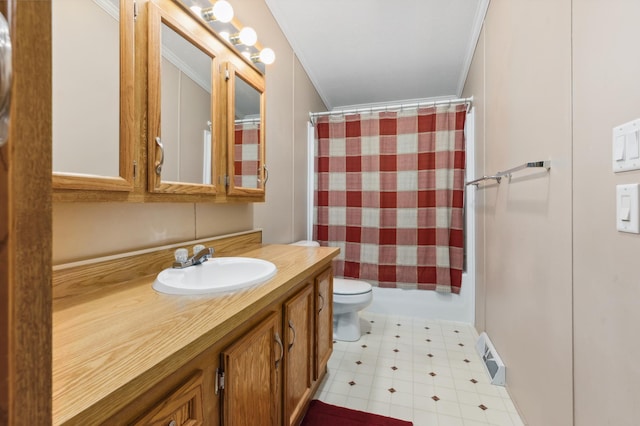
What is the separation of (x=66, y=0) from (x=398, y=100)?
3.03 meters

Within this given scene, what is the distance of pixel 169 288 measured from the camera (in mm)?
844

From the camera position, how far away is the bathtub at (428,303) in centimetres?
248

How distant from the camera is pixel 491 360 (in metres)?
A: 1.77

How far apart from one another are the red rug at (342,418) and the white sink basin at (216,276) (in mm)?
800

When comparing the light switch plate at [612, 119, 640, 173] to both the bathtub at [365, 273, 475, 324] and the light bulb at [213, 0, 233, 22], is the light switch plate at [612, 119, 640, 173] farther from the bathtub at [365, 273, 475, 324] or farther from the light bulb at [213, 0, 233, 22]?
the bathtub at [365, 273, 475, 324]

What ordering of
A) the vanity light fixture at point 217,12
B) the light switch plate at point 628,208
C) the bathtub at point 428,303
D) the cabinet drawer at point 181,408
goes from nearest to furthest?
1. the cabinet drawer at point 181,408
2. the light switch plate at point 628,208
3. the vanity light fixture at point 217,12
4. the bathtub at point 428,303

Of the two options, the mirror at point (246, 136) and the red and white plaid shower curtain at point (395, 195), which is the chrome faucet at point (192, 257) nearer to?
the mirror at point (246, 136)

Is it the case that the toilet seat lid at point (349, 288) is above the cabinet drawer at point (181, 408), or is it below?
below

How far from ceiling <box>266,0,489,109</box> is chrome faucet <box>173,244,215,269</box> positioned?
1.73 meters

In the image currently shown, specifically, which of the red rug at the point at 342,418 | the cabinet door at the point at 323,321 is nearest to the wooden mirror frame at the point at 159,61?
the cabinet door at the point at 323,321

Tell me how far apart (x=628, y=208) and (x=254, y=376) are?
1.06 metres

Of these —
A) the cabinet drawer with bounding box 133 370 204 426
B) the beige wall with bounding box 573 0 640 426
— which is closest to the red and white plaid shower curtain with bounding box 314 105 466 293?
the beige wall with bounding box 573 0 640 426

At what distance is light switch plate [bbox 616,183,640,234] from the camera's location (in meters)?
0.65

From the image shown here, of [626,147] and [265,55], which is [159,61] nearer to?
[265,55]
